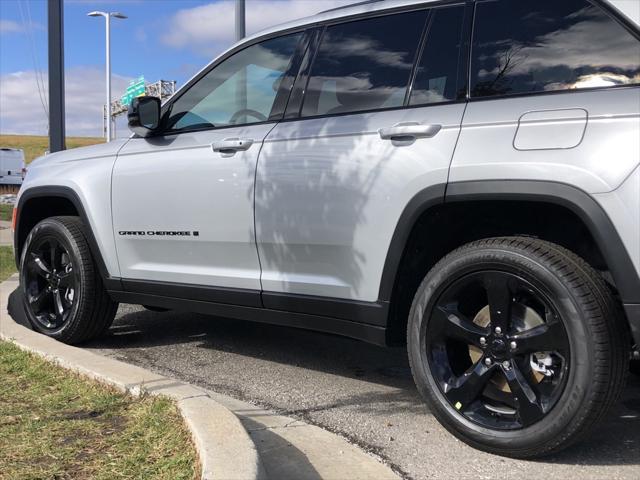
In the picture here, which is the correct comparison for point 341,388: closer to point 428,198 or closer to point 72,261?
point 428,198

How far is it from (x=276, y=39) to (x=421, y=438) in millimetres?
2415

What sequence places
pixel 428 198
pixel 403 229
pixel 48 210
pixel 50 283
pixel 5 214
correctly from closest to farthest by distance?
1. pixel 428 198
2. pixel 403 229
3. pixel 50 283
4. pixel 48 210
5. pixel 5 214

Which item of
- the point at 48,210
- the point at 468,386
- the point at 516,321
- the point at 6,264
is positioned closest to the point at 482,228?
the point at 516,321

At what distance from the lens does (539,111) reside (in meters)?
2.70

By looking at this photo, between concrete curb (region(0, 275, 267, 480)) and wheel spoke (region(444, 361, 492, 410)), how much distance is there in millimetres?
929

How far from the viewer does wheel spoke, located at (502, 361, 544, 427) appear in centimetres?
272

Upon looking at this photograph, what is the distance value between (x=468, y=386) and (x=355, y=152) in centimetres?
122

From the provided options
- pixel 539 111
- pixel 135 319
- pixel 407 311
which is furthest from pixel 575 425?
pixel 135 319

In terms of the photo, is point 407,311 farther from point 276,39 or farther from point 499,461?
point 276,39

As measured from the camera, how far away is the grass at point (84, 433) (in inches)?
102

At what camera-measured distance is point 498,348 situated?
284cm

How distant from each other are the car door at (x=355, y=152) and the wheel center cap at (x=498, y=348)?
63 cm

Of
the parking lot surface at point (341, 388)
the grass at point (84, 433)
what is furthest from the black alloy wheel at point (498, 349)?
the grass at point (84, 433)

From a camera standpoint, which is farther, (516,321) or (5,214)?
(5,214)
